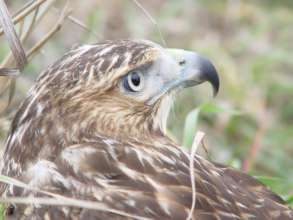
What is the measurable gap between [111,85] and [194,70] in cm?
34

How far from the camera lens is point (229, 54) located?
27.3ft

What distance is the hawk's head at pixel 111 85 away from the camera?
4.16m

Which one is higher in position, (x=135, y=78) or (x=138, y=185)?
(x=135, y=78)

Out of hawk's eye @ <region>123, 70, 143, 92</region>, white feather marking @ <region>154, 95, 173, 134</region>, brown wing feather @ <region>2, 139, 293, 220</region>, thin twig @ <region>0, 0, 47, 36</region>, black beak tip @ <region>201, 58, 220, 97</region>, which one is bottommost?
brown wing feather @ <region>2, 139, 293, 220</region>

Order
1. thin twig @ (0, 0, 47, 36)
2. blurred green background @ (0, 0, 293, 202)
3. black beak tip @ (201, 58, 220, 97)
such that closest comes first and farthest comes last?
1. black beak tip @ (201, 58, 220, 97)
2. thin twig @ (0, 0, 47, 36)
3. blurred green background @ (0, 0, 293, 202)

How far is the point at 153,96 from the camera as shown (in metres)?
4.27

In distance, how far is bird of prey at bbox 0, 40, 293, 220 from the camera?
3.95 m

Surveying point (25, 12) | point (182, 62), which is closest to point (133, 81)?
point (182, 62)

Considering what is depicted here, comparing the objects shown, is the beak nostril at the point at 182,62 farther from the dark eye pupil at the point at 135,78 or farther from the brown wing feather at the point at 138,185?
the brown wing feather at the point at 138,185

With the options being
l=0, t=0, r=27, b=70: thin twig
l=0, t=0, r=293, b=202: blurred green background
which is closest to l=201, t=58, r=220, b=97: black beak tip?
l=0, t=0, r=27, b=70: thin twig

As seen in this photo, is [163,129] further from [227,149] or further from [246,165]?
[227,149]

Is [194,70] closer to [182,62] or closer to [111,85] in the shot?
[182,62]

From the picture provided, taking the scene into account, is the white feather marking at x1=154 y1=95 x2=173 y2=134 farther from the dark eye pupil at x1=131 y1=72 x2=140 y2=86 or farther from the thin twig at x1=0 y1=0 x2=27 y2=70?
the thin twig at x1=0 y1=0 x2=27 y2=70


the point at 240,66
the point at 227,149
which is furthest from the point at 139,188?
the point at 240,66
